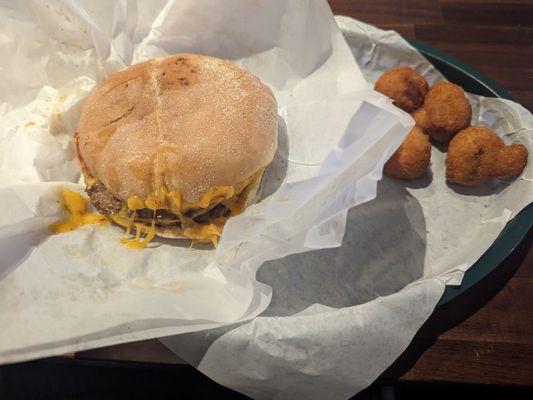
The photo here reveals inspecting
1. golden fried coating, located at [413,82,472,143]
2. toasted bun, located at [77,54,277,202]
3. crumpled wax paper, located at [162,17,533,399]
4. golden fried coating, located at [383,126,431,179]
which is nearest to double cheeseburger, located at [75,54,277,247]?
toasted bun, located at [77,54,277,202]

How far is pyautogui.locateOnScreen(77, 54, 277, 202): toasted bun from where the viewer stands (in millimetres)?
1018

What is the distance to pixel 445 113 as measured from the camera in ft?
4.19

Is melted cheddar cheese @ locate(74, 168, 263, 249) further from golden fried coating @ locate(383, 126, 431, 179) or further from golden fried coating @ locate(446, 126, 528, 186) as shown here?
golden fried coating @ locate(446, 126, 528, 186)

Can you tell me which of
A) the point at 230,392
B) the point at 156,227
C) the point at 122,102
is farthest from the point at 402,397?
the point at 122,102

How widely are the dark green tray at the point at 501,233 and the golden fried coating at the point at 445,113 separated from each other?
0.35 ft

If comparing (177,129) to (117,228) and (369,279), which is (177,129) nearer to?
(117,228)

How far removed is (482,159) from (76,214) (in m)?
0.97

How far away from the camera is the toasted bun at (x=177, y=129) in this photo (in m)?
1.02

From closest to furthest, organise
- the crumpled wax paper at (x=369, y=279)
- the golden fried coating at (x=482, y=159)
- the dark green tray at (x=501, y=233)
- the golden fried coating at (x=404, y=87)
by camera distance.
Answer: the crumpled wax paper at (x=369, y=279)
the dark green tray at (x=501, y=233)
the golden fried coating at (x=482, y=159)
the golden fried coating at (x=404, y=87)

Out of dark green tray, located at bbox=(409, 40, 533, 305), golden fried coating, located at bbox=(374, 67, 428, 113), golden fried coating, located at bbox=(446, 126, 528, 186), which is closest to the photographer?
dark green tray, located at bbox=(409, 40, 533, 305)

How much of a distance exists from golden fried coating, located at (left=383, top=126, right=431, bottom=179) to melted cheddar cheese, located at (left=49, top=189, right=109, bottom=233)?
71 cm

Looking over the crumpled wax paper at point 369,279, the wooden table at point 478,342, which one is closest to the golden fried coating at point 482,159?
the crumpled wax paper at point 369,279

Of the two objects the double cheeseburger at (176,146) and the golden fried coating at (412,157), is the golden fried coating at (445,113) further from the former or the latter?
the double cheeseburger at (176,146)

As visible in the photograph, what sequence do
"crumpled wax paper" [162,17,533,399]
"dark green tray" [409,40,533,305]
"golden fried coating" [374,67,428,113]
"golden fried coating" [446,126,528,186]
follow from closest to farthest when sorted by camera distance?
"crumpled wax paper" [162,17,533,399]
"dark green tray" [409,40,533,305]
"golden fried coating" [446,126,528,186]
"golden fried coating" [374,67,428,113]
